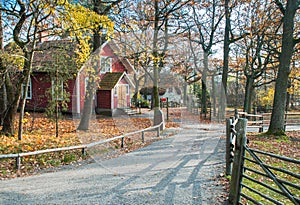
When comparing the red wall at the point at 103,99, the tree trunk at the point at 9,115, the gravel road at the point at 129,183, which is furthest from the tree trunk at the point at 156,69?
the gravel road at the point at 129,183

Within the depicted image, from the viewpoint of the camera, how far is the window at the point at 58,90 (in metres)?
9.78

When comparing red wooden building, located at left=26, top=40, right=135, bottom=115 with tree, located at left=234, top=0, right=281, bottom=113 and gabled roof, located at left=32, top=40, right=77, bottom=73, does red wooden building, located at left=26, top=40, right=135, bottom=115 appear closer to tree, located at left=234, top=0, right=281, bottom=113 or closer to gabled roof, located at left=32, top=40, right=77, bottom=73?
gabled roof, located at left=32, top=40, right=77, bottom=73

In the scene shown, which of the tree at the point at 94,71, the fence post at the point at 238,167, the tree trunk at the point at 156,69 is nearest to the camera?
the fence post at the point at 238,167

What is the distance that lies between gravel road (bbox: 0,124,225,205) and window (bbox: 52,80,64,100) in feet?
14.4

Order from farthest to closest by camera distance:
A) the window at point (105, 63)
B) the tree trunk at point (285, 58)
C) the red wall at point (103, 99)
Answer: the red wall at point (103, 99), the window at point (105, 63), the tree trunk at point (285, 58)

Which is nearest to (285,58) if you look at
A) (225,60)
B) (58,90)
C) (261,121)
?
(261,121)

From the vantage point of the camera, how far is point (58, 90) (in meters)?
9.81

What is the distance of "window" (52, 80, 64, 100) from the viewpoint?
9.78 meters

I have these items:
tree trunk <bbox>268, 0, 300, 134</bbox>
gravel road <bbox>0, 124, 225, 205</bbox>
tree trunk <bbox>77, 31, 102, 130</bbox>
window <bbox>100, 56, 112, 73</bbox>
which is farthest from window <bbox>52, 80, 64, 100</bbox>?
tree trunk <bbox>268, 0, 300, 134</bbox>

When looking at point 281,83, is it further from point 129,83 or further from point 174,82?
point 129,83

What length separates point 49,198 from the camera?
3975 mm

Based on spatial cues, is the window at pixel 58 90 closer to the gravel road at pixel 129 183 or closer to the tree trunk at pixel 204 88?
the gravel road at pixel 129 183

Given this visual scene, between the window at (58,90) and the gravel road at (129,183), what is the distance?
4389 mm

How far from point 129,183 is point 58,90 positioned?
20.8 ft
